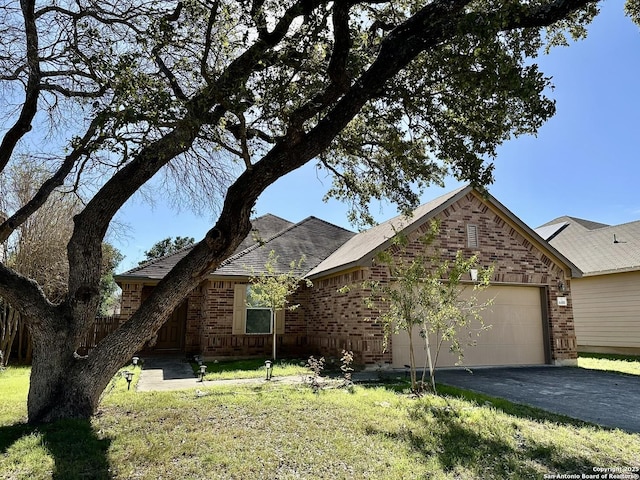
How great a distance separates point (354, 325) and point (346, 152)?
16.3ft

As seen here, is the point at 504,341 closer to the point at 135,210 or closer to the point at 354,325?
the point at 354,325

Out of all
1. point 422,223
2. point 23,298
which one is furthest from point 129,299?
point 422,223

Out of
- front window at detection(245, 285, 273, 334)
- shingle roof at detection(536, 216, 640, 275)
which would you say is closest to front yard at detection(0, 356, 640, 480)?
front window at detection(245, 285, 273, 334)

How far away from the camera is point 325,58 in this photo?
700cm

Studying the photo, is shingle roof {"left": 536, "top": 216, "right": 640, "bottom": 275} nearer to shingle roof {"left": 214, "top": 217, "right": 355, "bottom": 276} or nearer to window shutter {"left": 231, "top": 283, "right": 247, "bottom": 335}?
shingle roof {"left": 214, "top": 217, "right": 355, "bottom": 276}

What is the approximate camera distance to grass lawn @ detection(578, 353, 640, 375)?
11.6m

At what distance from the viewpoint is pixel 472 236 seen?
1254cm

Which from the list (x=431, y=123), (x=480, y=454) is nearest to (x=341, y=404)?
(x=480, y=454)

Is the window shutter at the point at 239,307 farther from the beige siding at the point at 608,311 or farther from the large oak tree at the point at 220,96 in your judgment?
the beige siding at the point at 608,311

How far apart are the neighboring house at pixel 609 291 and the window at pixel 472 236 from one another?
629cm

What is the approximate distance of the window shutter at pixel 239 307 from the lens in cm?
1349

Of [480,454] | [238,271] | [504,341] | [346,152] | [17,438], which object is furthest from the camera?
[238,271]

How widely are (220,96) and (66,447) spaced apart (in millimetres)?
4691

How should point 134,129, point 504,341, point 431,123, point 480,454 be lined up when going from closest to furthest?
point 480,454 < point 134,129 < point 431,123 < point 504,341
